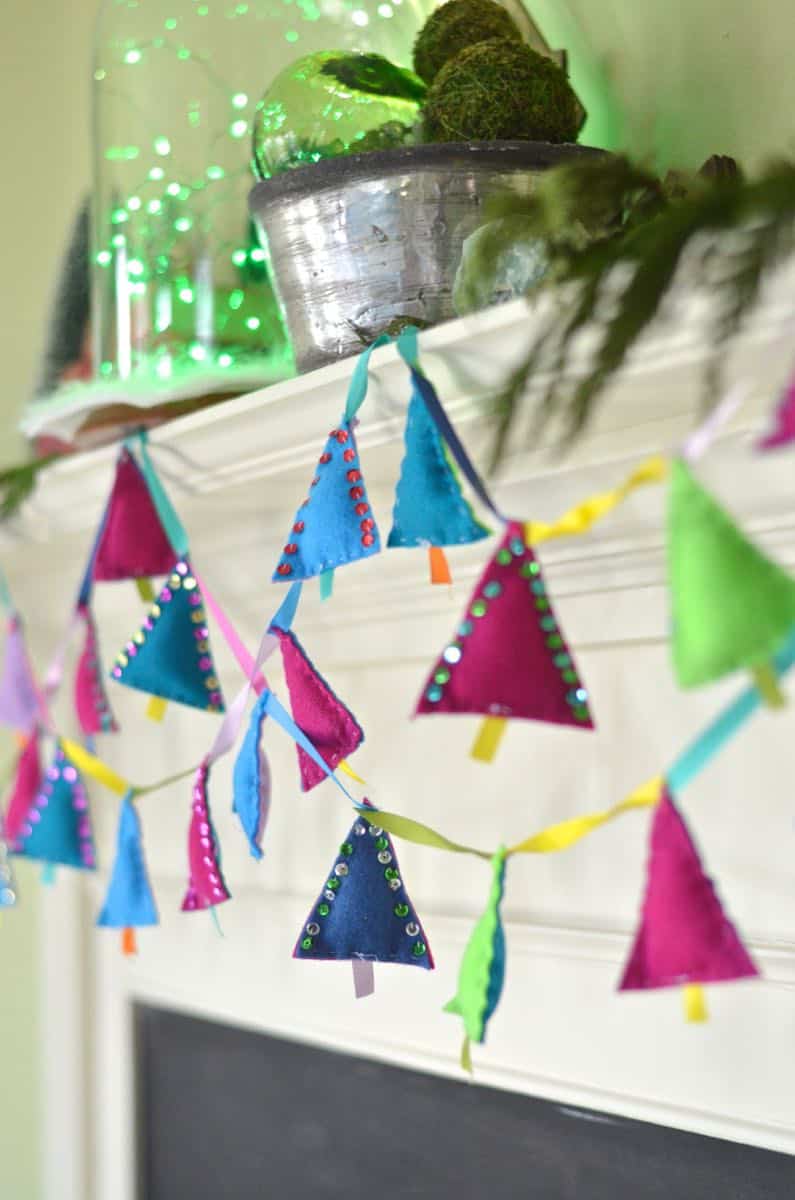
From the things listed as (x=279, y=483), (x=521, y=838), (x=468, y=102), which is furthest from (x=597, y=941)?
(x=468, y=102)

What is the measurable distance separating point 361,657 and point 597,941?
29 centimetres

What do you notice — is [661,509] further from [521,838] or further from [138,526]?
[138,526]

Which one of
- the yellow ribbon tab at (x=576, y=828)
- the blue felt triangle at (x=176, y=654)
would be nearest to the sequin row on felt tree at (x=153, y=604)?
the blue felt triangle at (x=176, y=654)

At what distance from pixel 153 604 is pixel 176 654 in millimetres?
64

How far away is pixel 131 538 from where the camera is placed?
39.0 inches

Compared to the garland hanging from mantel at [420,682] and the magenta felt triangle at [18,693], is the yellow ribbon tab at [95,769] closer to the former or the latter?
the garland hanging from mantel at [420,682]

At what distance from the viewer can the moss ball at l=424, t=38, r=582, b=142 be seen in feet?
2.57

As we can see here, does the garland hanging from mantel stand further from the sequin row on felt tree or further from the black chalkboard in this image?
the black chalkboard

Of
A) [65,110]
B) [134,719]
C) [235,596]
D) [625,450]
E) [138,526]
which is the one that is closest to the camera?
[625,450]

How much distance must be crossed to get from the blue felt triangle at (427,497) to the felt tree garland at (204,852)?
10.9 inches

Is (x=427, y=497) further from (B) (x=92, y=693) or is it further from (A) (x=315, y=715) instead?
(B) (x=92, y=693)

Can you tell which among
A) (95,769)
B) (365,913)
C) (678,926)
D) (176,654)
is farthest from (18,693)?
(678,926)

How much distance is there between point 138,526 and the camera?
99 centimetres

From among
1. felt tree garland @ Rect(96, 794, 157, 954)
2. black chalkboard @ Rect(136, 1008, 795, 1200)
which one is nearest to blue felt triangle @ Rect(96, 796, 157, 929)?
felt tree garland @ Rect(96, 794, 157, 954)
